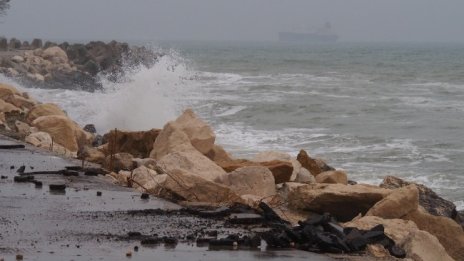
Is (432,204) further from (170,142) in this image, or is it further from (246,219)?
(246,219)

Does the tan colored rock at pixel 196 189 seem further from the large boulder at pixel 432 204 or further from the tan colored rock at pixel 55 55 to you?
the tan colored rock at pixel 55 55

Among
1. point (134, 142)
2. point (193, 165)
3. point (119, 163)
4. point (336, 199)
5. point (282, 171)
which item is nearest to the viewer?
point (336, 199)

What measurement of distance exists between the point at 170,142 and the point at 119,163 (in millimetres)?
964

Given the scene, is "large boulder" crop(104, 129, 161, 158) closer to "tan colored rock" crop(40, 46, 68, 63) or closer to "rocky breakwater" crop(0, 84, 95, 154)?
"rocky breakwater" crop(0, 84, 95, 154)

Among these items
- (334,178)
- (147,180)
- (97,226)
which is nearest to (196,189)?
(147,180)

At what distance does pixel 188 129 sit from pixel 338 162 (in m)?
7.03

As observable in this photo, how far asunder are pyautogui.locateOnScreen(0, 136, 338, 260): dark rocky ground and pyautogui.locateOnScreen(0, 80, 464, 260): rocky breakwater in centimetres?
34

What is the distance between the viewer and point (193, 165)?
1080cm

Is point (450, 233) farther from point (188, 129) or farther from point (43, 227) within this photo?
point (188, 129)

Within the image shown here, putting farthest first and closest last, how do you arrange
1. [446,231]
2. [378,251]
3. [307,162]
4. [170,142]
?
[307,162], [170,142], [446,231], [378,251]

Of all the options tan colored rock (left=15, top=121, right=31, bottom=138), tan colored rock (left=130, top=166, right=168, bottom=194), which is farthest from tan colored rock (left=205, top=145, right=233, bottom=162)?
tan colored rock (left=15, top=121, right=31, bottom=138)

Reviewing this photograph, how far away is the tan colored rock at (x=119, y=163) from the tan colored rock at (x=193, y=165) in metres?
1.10

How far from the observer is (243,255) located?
6.87 meters

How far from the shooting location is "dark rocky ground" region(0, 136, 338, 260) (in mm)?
6871
